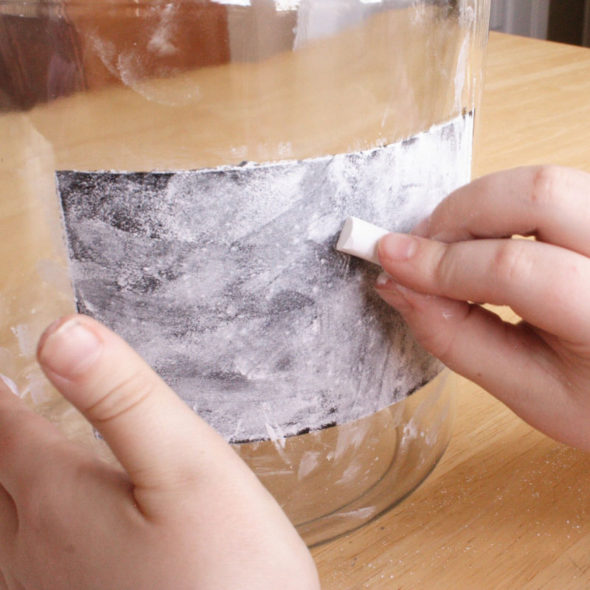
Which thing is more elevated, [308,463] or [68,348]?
[68,348]

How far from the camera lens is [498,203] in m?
0.25

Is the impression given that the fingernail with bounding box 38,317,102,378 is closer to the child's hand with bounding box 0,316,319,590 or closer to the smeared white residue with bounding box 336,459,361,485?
the child's hand with bounding box 0,316,319,590

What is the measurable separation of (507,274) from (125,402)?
0.13m

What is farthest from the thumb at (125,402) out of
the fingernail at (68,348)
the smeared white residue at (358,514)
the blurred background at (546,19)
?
the blurred background at (546,19)

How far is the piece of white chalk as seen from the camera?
248 millimetres

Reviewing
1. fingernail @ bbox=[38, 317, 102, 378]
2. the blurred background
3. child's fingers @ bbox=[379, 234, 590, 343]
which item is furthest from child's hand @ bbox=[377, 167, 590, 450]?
the blurred background

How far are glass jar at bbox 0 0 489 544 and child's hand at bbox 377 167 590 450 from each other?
0.5 inches

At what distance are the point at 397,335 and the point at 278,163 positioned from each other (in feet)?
0.28

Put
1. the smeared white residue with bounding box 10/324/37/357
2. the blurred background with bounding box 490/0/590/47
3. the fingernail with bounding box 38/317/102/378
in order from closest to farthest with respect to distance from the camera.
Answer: the fingernail with bounding box 38/317/102/378
the smeared white residue with bounding box 10/324/37/357
the blurred background with bounding box 490/0/590/47

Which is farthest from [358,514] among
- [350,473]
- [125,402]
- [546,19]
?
[546,19]

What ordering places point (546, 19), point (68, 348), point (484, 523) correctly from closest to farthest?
point (68, 348)
point (484, 523)
point (546, 19)

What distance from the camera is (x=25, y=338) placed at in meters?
0.29

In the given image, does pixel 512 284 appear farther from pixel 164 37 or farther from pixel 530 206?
pixel 164 37

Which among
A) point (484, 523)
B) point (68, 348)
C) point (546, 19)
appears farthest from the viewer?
point (546, 19)
